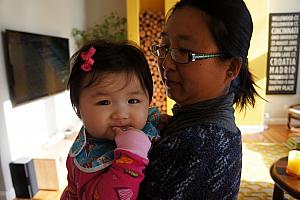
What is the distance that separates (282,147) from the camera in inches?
163

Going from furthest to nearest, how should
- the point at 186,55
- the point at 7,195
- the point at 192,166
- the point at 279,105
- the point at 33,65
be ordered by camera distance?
the point at 279,105 → the point at 33,65 → the point at 7,195 → the point at 186,55 → the point at 192,166

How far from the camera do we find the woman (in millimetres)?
633

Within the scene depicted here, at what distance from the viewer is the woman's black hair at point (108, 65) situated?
758mm

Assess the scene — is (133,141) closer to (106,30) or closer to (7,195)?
(7,195)

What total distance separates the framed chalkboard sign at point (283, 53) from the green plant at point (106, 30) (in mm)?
2860

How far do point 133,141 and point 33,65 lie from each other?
272cm

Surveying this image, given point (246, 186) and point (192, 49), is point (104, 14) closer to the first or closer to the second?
point (246, 186)

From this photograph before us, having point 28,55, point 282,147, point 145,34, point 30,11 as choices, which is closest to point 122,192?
point 28,55

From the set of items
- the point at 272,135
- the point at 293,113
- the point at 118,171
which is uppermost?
the point at 118,171

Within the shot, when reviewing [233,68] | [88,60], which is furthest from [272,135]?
[88,60]

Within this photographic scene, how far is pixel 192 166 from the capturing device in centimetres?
62

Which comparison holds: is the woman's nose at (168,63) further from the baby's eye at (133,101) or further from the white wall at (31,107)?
the white wall at (31,107)

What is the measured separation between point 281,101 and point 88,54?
18.0 feet

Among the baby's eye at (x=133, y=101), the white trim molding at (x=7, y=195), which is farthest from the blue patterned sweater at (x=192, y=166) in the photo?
the white trim molding at (x=7, y=195)
